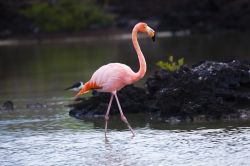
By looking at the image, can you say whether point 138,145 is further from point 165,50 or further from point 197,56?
point 165,50

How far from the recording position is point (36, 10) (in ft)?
190

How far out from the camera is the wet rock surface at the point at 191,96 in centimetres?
1266

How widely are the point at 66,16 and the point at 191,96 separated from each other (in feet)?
148

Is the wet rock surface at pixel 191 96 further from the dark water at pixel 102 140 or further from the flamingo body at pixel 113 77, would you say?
the flamingo body at pixel 113 77

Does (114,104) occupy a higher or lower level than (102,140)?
higher

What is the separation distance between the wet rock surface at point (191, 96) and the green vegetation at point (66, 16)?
41016 mm

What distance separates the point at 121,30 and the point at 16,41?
7.37 m

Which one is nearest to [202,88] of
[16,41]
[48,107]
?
[48,107]

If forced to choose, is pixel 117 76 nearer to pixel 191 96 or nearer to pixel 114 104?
pixel 191 96

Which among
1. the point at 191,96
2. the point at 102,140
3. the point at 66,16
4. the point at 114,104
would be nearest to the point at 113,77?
the point at 102,140

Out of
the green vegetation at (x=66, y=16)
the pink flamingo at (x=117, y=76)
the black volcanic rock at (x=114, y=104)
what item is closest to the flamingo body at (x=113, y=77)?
the pink flamingo at (x=117, y=76)

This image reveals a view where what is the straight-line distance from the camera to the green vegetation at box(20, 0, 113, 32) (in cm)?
5622

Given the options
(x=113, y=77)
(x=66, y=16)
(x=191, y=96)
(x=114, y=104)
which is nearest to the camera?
(x=113, y=77)

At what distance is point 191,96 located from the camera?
1281cm
